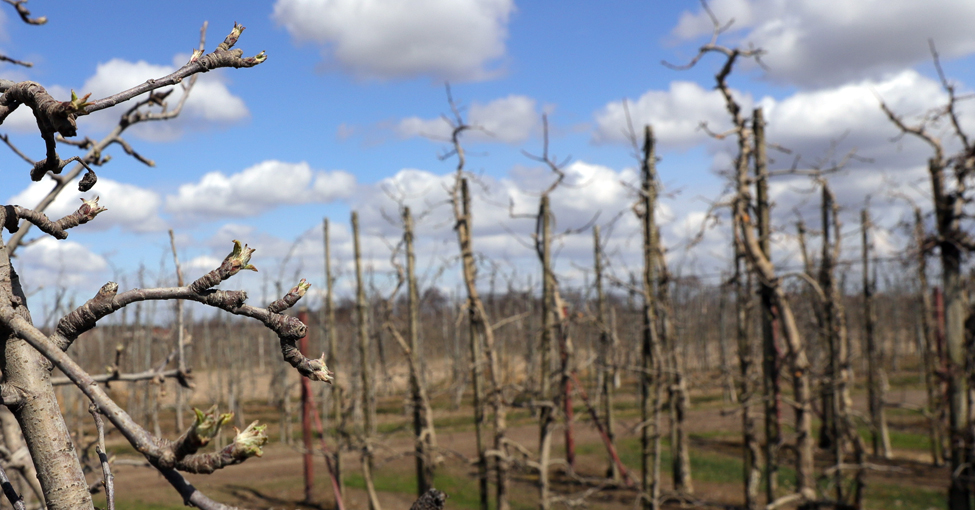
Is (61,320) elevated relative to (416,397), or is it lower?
elevated

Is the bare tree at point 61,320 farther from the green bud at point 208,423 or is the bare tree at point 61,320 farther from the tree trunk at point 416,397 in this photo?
the tree trunk at point 416,397

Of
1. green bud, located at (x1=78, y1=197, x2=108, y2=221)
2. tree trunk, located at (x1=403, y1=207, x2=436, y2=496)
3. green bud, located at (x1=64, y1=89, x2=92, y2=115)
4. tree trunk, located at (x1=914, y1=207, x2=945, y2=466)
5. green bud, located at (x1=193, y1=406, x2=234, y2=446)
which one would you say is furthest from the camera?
tree trunk, located at (x1=403, y1=207, x2=436, y2=496)

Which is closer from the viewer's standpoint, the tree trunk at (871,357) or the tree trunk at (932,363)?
the tree trunk at (932,363)

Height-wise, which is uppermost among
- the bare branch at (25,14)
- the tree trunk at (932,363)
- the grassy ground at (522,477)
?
the bare branch at (25,14)

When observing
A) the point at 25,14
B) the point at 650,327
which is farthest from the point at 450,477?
the point at 25,14

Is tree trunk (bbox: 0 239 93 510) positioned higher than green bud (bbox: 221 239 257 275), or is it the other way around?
green bud (bbox: 221 239 257 275)

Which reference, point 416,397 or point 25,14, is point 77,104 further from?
point 416,397

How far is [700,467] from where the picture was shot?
672 inches

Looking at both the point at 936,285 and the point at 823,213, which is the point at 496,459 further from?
the point at 936,285

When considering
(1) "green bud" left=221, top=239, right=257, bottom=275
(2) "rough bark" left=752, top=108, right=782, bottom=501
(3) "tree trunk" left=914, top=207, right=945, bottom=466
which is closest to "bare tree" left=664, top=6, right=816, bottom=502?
(2) "rough bark" left=752, top=108, right=782, bottom=501

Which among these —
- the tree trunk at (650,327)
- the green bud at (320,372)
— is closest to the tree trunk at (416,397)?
the tree trunk at (650,327)

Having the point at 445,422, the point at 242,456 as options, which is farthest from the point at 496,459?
the point at 445,422

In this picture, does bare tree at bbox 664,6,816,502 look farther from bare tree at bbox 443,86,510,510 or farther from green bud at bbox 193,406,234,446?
green bud at bbox 193,406,234,446

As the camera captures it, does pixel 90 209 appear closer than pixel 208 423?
No
